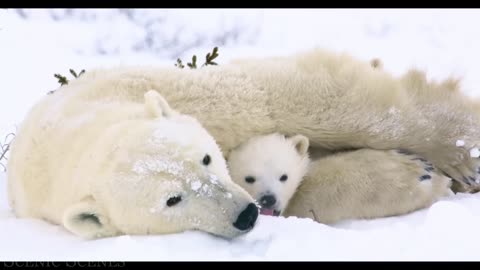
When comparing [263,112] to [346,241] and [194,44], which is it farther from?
[194,44]

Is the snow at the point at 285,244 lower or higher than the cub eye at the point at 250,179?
higher

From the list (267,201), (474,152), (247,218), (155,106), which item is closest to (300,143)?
(267,201)

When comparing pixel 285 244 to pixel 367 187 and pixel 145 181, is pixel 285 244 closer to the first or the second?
pixel 145 181

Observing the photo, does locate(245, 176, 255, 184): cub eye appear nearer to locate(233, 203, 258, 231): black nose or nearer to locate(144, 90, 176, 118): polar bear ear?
locate(144, 90, 176, 118): polar bear ear

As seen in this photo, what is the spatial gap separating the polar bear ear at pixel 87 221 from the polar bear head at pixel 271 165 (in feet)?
3.46

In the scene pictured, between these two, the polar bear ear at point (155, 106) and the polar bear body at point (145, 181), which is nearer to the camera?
the polar bear body at point (145, 181)

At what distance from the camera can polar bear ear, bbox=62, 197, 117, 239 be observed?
279 centimetres

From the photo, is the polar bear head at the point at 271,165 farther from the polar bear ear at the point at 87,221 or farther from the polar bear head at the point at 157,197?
the polar bear ear at the point at 87,221

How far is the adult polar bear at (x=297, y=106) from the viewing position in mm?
3715

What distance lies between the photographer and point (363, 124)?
3.86m

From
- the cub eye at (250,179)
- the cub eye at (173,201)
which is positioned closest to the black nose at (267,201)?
the cub eye at (250,179)

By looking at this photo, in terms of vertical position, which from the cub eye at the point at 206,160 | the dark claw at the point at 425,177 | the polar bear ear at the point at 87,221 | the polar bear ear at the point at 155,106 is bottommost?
the dark claw at the point at 425,177

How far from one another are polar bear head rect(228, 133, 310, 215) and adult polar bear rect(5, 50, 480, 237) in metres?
0.07
